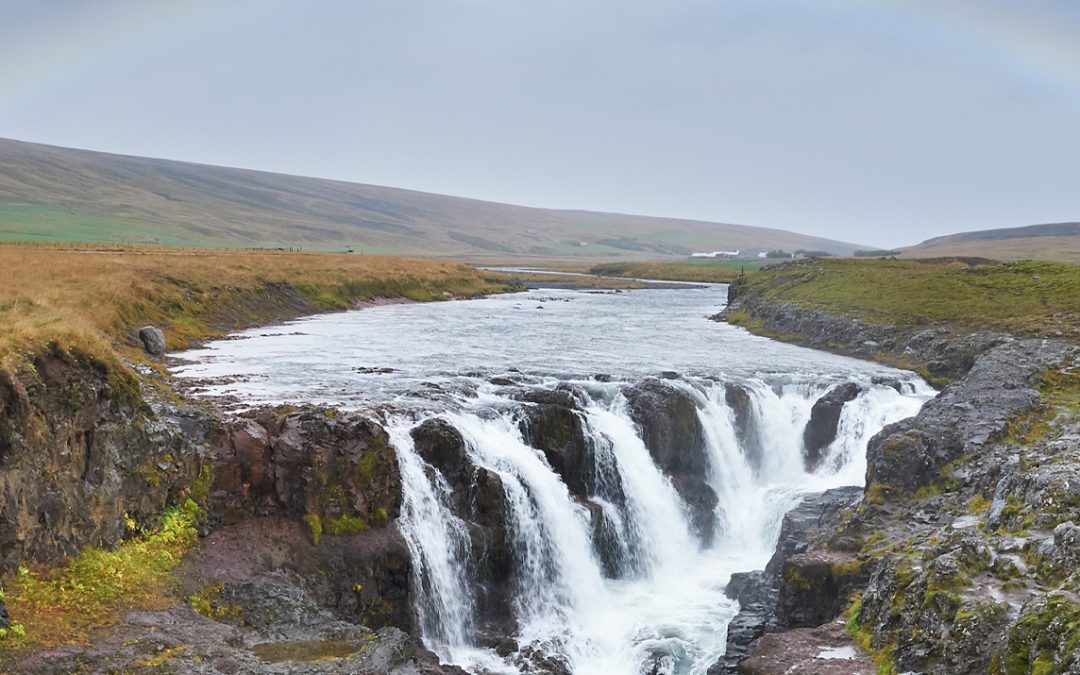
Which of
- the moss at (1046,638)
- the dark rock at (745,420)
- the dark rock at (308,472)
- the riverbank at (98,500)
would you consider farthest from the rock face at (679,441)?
the moss at (1046,638)

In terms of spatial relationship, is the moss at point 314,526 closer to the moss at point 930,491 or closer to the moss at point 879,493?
the moss at point 879,493

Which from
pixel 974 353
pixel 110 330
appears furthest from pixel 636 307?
pixel 110 330

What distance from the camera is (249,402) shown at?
27.5 m

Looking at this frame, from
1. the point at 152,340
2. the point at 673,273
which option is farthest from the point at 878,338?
the point at 673,273

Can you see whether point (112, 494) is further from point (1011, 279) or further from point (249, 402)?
point (1011, 279)

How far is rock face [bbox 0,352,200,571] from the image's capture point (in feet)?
54.7

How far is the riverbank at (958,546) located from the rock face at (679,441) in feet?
17.3

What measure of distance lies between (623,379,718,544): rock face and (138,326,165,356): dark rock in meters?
20.9

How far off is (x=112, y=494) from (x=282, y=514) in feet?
15.0

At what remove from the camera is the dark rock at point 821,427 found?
37.3 m

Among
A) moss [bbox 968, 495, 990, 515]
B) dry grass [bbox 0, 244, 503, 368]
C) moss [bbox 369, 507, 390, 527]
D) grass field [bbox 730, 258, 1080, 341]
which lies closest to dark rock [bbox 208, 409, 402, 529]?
moss [bbox 369, 507, 390, 527]

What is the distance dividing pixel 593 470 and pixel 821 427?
1259 cm

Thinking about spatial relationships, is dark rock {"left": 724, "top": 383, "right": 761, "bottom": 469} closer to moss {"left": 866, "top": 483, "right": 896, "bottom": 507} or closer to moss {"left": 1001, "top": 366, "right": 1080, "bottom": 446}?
moss {"left": 1001, "top": 366, "right": 1080, "bottom": 446}

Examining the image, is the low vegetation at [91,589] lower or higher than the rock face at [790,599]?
higher
